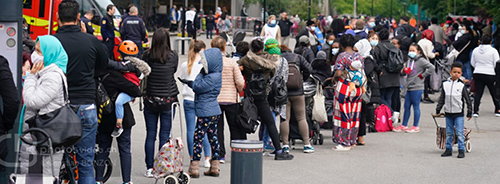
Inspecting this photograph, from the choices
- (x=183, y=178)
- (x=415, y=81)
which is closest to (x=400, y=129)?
(x=415, y=81)

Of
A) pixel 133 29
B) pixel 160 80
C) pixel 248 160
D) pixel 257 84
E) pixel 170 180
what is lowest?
pixel 170 180

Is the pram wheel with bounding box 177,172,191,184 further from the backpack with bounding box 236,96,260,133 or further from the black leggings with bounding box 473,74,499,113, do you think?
the black leggings with bounding box 473,74,499,113

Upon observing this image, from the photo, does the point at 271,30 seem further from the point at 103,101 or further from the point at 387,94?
the point at 103,101

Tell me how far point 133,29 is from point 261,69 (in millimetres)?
9782

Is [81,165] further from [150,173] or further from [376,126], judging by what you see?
[376,126]

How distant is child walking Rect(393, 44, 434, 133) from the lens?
14.1m

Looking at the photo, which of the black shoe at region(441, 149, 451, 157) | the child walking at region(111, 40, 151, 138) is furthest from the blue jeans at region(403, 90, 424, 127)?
the child walking at region(111, 40, 151, 138)

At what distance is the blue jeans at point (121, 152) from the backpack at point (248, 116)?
1.86 metres

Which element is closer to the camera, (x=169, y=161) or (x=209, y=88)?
(x=169, y=161)

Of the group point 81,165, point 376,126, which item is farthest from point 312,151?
point 81,165

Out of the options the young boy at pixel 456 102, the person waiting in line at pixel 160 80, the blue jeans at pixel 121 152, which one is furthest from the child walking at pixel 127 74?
the young boy at pixel 456 102

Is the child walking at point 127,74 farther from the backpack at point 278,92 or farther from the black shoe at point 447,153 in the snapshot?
the black shoe at point 447,153

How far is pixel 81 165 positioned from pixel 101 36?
1431 centimetres

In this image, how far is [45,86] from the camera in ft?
21.1
